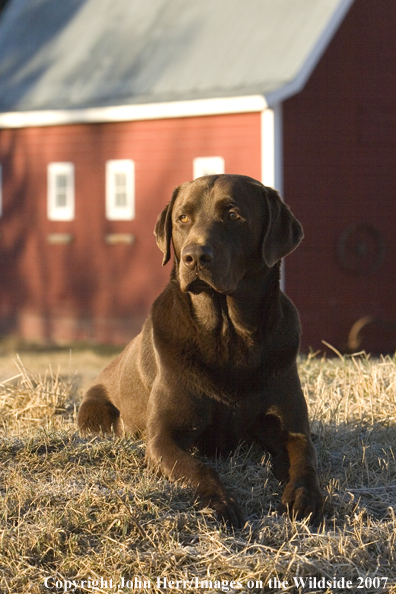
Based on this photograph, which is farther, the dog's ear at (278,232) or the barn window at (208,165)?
the barn window at (208,165)

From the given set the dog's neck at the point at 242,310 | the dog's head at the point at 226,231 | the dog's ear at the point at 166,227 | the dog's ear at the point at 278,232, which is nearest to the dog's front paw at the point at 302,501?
the dog's neck at the point at 242,310

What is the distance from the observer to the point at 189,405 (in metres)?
4.30

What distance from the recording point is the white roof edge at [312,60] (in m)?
12.5

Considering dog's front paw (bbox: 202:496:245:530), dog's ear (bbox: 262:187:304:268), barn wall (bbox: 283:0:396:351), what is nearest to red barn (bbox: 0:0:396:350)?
barn wall (bbox: 283:0:396:351)

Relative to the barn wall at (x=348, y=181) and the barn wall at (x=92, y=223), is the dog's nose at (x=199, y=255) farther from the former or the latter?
the barn wall at (x=92, y=223)

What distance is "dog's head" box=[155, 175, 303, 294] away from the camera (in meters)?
4.16

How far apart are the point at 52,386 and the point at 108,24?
11.2m

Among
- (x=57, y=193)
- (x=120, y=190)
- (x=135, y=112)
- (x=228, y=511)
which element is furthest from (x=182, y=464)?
(x=57, y=193)

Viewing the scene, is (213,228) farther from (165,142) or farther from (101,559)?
(165,142)

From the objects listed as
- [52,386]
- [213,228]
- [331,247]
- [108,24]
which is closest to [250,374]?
[213,228]

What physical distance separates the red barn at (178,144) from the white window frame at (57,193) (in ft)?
0.08

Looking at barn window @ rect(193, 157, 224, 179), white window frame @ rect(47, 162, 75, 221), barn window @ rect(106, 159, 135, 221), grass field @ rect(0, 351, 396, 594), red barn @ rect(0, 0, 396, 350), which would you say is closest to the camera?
grass field @ rect(0, 351, 396, 594)

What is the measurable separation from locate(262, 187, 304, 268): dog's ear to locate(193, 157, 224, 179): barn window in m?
9.10

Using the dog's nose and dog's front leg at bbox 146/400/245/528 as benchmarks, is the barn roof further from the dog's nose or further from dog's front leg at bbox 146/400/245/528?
dog's front leg at bbox 146/400/245/528
